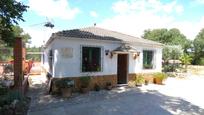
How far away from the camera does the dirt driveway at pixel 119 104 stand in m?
9.70

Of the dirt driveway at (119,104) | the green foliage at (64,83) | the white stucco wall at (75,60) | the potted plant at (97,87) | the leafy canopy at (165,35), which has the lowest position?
the dirt driveway at (119,104)

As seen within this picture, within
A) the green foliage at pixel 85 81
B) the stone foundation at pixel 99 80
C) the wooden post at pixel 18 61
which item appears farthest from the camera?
the green foliage at pixel 85 81

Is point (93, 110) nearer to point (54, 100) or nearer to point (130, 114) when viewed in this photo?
point (130, 114)

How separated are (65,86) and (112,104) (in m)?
3.21

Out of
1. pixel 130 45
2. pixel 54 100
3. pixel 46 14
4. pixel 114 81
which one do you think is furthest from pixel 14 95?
pixel 46 14

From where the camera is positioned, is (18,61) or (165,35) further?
(165,35)

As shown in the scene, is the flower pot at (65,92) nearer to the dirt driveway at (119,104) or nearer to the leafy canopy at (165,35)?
the dirt driveway at (119,104)

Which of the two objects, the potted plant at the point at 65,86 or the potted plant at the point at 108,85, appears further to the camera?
the potted plant at the point at 108,85

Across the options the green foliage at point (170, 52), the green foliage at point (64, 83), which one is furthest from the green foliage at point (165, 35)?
the green foliage at point (64, 83)

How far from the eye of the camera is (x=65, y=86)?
41.7ft

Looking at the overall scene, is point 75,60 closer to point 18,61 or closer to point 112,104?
point 18,61

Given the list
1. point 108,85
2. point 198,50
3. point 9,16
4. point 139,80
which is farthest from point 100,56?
point 198,50

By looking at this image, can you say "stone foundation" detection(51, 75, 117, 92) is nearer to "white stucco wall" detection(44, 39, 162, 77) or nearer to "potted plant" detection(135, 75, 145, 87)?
"white stucco wall" detection(44, 39, 162, 77)

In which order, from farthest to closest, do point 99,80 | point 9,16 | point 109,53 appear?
point 109,53, point 99,80, point 9,16
